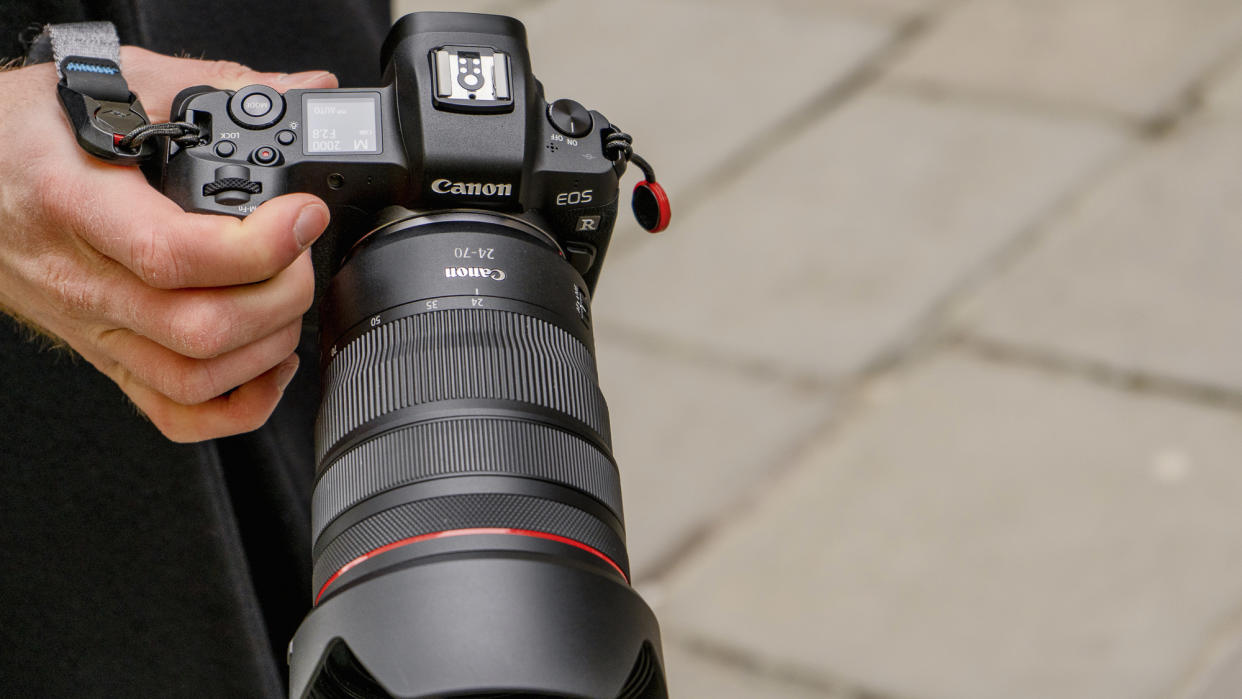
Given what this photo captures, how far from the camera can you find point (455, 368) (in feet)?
3.73

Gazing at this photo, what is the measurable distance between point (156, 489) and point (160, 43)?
445mm

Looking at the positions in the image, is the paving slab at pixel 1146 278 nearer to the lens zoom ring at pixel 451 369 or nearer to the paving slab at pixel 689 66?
the paving slab at pixel 689 66

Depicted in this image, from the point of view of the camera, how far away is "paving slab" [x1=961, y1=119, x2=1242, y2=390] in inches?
125

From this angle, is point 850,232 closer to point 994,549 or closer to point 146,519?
point 994,549

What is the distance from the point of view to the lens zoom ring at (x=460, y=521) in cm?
104

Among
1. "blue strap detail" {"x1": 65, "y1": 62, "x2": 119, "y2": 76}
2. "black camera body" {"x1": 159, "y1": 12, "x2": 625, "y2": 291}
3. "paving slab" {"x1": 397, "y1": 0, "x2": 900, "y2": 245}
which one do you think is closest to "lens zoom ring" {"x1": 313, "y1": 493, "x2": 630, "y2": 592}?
"black camera body" {"x1": 159, "y1": 12, "x2": 625, "y2": 291}

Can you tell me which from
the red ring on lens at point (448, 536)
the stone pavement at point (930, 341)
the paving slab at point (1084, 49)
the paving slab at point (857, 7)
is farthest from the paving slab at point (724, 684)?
the paving slab at point (857, 7)

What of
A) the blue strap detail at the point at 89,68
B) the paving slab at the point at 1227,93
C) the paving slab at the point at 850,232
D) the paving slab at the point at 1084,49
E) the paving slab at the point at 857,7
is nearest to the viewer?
the blue strap detail at the point at 89,68

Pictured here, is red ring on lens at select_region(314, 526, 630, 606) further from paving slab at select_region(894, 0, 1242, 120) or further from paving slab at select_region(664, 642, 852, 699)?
paving slab at select_region(894, 0, 1242, 120)

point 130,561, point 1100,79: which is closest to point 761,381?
point 1100,79

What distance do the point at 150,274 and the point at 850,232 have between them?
2.67m

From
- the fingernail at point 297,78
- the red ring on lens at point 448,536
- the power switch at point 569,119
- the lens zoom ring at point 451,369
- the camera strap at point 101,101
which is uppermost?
the camera strap at point 101,101

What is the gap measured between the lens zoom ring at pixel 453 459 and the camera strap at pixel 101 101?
0.98 ft

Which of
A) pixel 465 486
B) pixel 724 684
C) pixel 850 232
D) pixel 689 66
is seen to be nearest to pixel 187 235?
pixel 465 486
